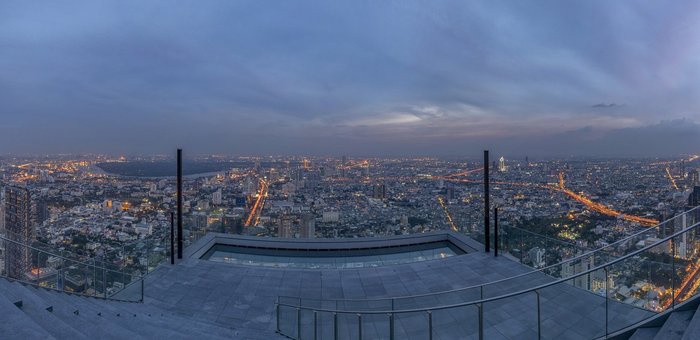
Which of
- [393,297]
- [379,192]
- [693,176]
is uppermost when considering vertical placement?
[693,176]

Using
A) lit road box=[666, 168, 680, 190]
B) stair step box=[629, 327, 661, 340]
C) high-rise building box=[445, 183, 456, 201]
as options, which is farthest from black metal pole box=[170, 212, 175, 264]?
lit road box=[666, 168, 680, 190]

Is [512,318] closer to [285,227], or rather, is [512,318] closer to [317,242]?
[317,242]

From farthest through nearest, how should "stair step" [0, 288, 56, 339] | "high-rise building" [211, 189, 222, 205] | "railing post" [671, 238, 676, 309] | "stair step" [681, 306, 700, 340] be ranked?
"high-rise building" [211, 189, 222, 205], "railing post" [671, 238, 676, 309], "stair step" [681, 306, 700, 340], "stair step" [0, 288, 56, 339]

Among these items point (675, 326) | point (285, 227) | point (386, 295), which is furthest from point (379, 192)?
point (675, 326)

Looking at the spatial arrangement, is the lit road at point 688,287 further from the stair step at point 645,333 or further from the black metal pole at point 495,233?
the black metal pole at point 495,233

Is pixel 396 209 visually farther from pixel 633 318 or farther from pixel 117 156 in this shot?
pixel 117 156

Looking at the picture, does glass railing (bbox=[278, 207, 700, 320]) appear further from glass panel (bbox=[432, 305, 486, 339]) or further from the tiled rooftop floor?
glass panel (bbox=[432, 305, 486, 339])
